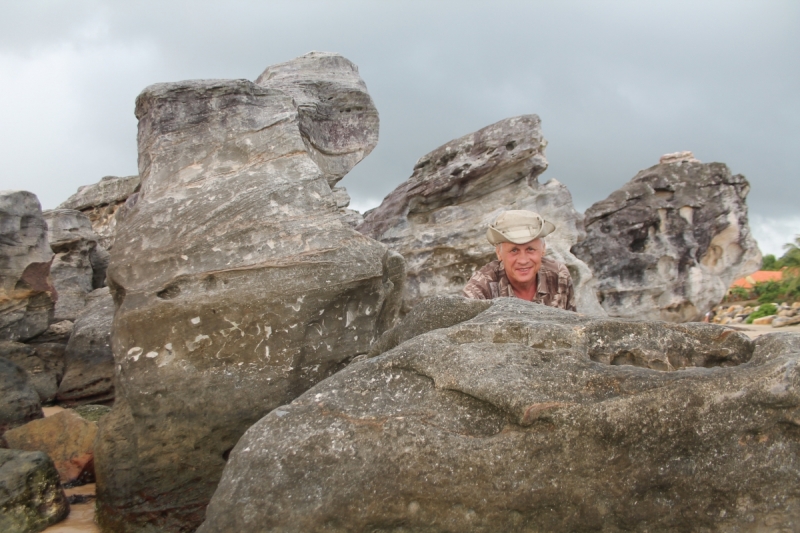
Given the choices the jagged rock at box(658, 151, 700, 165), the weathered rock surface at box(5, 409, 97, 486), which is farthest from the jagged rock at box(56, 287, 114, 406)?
the jagged rock at box(658, 151, 700, 165)

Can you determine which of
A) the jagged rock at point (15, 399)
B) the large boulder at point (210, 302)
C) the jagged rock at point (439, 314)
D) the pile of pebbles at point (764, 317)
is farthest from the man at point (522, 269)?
the pile of pebbles at point (764, 317)

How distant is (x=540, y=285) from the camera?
446cm

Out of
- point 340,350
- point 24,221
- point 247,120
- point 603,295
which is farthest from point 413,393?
point 603,295

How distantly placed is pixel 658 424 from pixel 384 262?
2497 mm

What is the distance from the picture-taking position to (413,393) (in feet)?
8.50

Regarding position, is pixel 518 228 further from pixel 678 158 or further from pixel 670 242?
pixel 678 158

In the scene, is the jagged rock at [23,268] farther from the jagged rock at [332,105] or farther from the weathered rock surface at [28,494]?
the weathered rock surface at [28,494]

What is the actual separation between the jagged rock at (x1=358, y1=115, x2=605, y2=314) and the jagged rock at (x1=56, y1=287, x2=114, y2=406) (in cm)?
330

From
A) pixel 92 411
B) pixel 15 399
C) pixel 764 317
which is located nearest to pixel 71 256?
pixel 92 411

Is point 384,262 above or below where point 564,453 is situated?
above

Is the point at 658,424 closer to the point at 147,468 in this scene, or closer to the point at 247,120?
the point at 147,468

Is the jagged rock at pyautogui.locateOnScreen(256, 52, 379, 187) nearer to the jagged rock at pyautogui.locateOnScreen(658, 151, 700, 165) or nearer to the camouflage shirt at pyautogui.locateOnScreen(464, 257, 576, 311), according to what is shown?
A: the camouflage shirt at pyautogui.locateOnScreen(464, 257, 576, 311)

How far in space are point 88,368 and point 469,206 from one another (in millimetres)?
4667

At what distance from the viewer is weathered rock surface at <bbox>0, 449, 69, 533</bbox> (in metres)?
3.82
